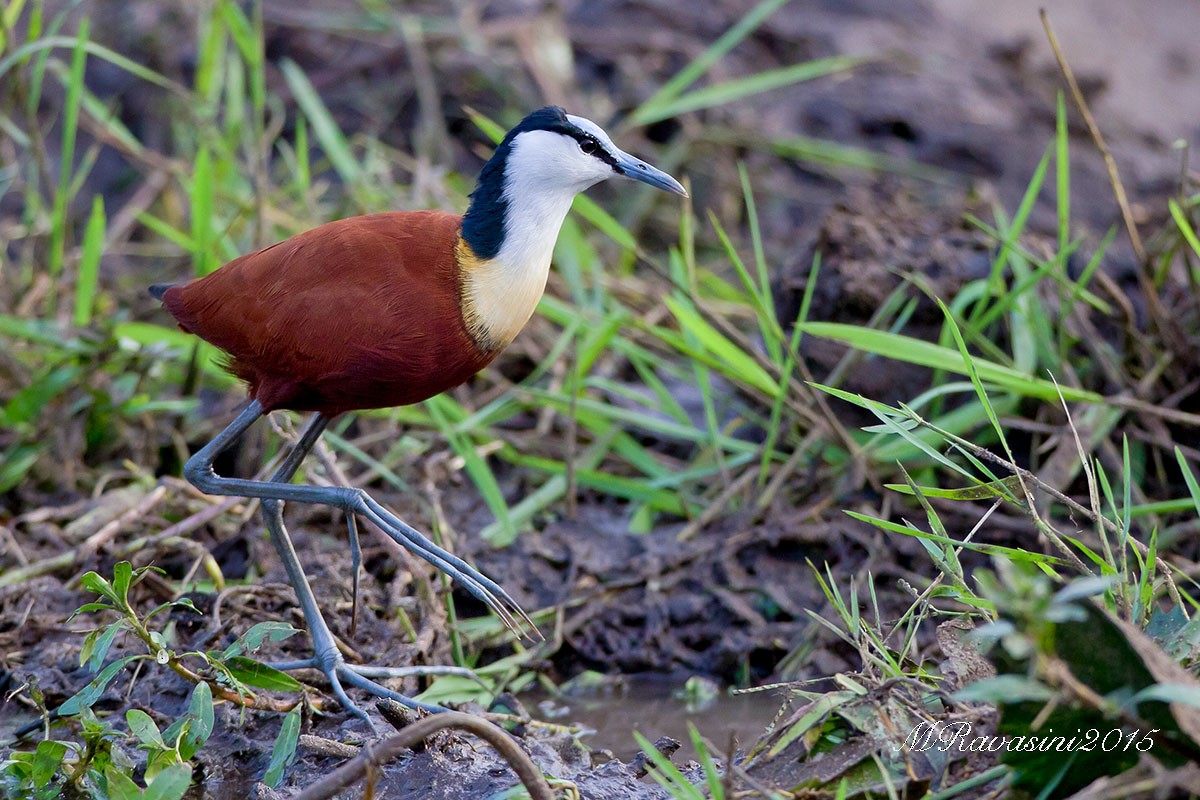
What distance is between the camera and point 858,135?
20.3 feet

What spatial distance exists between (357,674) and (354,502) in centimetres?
39

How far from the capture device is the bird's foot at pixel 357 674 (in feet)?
9.00

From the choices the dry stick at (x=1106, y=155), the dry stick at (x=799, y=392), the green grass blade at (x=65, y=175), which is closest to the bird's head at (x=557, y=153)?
the dry stick at (x=799, y=392)

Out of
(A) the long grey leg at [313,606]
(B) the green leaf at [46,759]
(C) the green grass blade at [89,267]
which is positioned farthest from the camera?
(C) the green grass blade at [89,267]

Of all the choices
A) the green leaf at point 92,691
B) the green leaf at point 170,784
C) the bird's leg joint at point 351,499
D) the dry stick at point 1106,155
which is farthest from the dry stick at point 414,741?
the dry stick at point 1106,155

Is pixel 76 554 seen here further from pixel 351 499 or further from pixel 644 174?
pixel 644 174

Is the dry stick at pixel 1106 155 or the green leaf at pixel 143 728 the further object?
the dry stick at pixel 1106 155

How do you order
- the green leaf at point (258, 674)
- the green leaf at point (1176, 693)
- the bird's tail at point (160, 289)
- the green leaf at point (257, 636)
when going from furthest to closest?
the bird's tail at point (160, 289) → the green leaf at point (258, 674) → the green leaf at point (257, 636) → the green leaf at point (1176, 693)

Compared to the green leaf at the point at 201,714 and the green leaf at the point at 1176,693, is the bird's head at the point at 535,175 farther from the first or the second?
the green leaf at the point at 1176,693

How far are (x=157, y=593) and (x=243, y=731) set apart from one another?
0.57 m

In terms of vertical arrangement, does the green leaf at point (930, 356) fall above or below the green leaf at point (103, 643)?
above

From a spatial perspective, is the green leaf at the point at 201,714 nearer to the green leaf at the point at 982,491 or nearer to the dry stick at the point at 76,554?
the dry stick at the point at 76,554

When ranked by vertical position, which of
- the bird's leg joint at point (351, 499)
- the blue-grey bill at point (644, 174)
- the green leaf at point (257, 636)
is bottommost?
the green leaf at point (257, 636)

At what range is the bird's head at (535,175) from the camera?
281 centimetres
